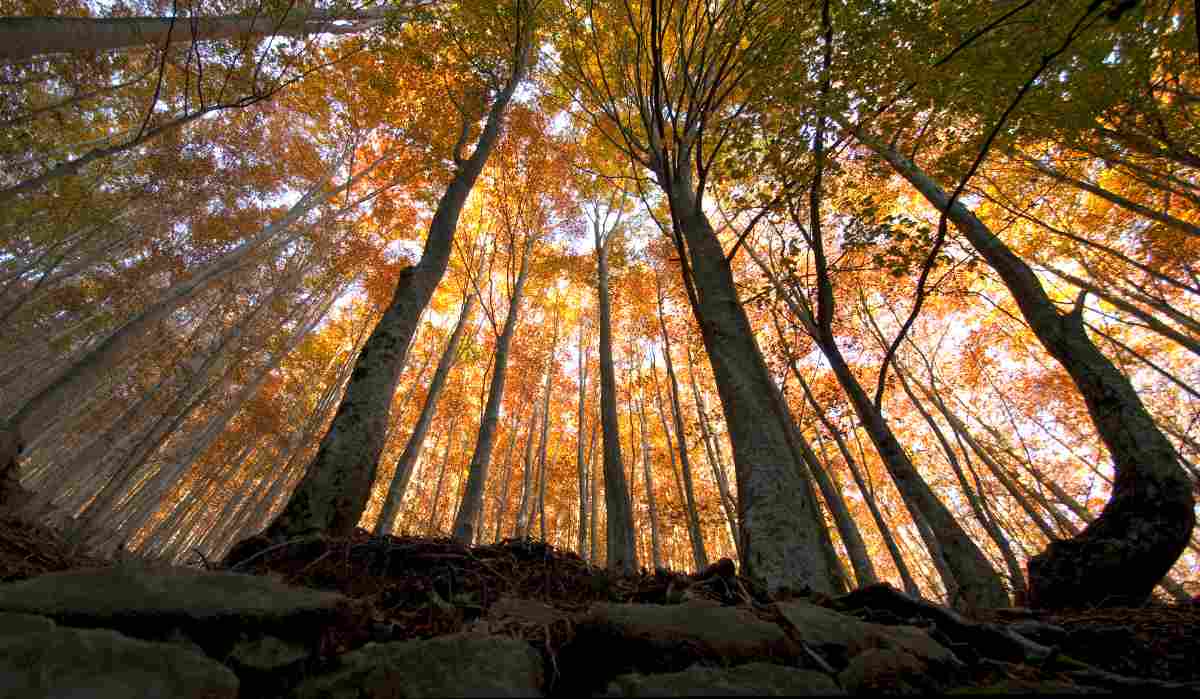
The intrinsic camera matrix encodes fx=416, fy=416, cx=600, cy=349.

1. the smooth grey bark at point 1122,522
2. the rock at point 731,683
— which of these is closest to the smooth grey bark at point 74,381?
the rock at point 731,683

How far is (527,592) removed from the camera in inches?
77.9

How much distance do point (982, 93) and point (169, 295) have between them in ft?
39.7

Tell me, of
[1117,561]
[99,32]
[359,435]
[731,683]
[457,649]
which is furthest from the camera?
[99,32]

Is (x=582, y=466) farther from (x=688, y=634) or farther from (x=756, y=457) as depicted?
(x=688, y=634)

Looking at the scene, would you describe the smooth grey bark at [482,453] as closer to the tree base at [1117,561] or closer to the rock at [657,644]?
the rock at [657,644]

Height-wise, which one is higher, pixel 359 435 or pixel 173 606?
pixel 359 435

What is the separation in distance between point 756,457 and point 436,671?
193 cm

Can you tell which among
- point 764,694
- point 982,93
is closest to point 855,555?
point 982,93

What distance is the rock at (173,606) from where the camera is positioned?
3.78ft

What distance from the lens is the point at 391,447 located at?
57.9ft

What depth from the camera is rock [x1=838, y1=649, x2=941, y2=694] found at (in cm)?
97

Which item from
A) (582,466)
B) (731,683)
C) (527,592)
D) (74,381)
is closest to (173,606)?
(527,592)

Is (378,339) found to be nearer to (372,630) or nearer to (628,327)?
(372,630)

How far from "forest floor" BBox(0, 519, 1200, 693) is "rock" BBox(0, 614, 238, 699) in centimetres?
35
